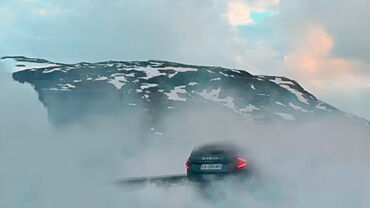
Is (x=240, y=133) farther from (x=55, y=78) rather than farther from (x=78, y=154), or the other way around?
(x=78, y=154)

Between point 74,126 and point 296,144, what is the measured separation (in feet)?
29.1

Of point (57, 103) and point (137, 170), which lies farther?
point (57, 103)

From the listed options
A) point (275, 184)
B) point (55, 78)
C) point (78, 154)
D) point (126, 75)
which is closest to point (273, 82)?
point (126, 75)

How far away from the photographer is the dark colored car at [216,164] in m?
14.2

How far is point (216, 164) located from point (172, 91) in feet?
77.5

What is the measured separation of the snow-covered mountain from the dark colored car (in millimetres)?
14148

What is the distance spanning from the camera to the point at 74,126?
938 inches

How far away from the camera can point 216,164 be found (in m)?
14.4

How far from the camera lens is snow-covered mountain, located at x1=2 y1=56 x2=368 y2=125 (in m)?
31.1

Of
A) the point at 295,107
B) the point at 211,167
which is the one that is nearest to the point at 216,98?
the point at 295,107

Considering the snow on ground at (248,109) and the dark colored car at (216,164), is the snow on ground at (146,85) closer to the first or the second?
the snow on ground at (248,109)

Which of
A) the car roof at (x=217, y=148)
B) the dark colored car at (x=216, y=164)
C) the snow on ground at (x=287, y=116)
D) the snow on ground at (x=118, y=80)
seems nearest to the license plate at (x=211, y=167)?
the dark colored car at (x=216, y=164)

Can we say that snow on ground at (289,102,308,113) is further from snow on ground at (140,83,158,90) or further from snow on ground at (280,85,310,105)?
snow on ground at (140,83,158,90)

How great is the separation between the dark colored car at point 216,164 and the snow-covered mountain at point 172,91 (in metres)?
14.1
